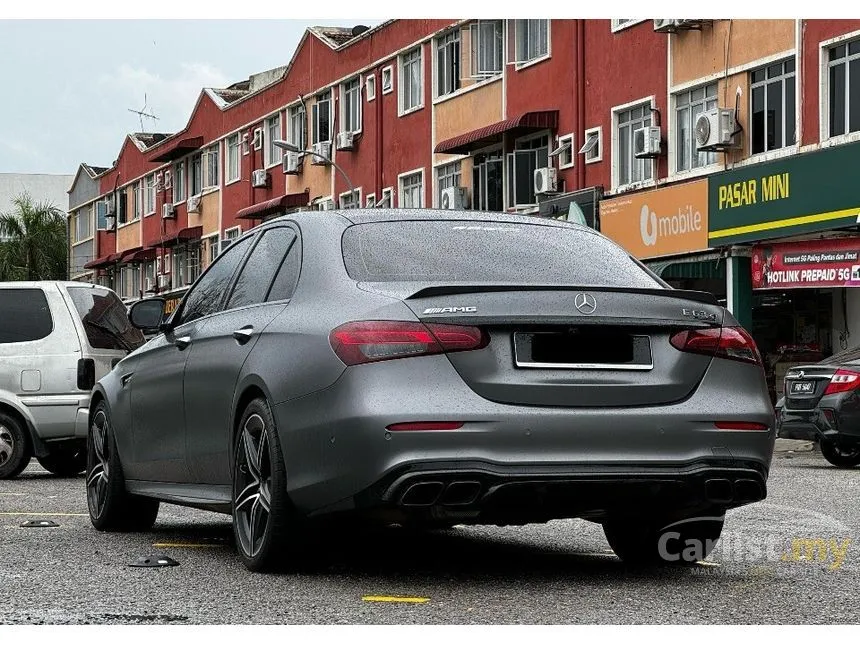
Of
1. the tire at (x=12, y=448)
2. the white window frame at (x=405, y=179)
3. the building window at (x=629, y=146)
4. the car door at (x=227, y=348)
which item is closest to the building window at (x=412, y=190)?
the white window frame at (x=405, y=179)

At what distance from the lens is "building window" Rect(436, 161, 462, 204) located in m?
38.8

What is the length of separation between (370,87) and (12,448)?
2976 cm

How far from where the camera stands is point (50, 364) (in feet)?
50.5

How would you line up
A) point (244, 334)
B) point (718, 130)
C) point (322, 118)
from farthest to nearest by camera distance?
point (322, 118) → point (718, 130) → point (244, 334)

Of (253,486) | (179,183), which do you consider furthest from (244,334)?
(179,183)

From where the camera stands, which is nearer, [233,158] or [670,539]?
[670,539]

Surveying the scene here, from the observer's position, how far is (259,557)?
676cm

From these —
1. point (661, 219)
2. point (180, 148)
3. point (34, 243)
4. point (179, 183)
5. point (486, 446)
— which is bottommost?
point (486, 446)

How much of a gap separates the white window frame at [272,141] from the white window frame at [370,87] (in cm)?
700

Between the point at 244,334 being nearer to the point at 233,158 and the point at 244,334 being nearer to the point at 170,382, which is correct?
the point at 170,382

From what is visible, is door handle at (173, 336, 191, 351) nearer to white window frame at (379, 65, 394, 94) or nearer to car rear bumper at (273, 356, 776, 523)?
car rear bumper at (273, 356, 776, 523)

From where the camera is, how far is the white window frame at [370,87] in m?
43.5
